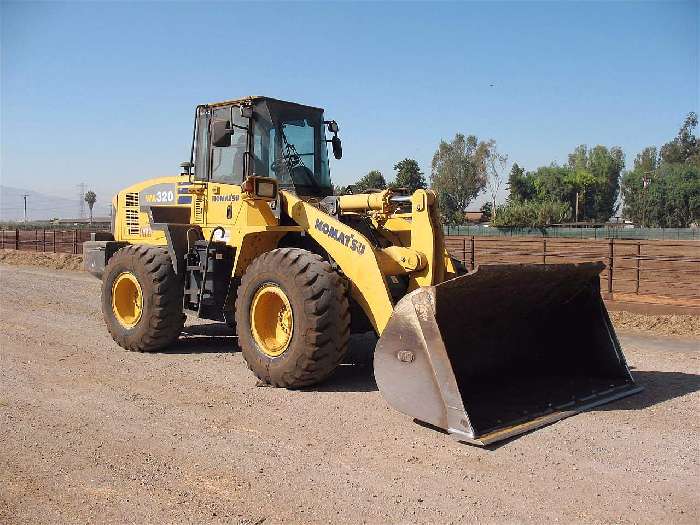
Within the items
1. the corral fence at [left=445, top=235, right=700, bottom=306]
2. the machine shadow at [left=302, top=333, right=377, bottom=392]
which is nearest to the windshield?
the machine shadow at [left=302, top=333, right=377, bottom=392]

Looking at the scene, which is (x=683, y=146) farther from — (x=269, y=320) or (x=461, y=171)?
(x=269, y=320)

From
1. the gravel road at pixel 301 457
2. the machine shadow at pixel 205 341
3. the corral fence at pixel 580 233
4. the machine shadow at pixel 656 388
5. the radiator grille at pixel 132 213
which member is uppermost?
the radiator grille at pixel 132 213

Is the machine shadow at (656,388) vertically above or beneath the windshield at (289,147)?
beneath

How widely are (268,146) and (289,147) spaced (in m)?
0.26

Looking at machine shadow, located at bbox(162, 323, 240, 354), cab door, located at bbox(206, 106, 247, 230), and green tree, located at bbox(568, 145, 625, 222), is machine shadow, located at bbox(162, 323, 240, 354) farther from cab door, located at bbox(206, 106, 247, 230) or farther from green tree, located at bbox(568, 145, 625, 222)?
green tree, located at bbox(568, 145, 625, 222)

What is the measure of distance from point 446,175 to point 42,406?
80.4m

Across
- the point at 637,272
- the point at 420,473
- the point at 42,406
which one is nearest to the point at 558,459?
the point at 420,473

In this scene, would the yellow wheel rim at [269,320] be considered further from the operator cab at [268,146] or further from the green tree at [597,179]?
the green tree at [597,179]

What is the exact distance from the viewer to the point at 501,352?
6.16 meters

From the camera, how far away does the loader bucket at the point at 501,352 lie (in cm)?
481

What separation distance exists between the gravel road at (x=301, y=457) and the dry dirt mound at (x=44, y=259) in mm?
17858

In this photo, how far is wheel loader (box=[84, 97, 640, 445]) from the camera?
5.05 m

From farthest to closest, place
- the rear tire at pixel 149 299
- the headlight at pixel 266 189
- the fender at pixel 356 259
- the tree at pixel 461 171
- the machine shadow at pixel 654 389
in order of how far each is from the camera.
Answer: the tree at pixel 461 171 → the rear tire at pixel 149 299 → the headlight at pixel 266 189 → the fender at pixel 356 259 → the machine shadow at pixel 654 389

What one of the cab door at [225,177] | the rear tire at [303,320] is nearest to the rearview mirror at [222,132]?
the cab door at [225,177]
